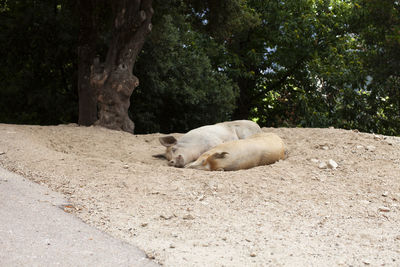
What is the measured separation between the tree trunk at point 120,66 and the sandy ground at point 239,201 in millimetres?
2210

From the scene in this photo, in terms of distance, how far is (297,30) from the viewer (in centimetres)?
1644

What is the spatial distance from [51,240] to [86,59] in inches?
Answer: 314

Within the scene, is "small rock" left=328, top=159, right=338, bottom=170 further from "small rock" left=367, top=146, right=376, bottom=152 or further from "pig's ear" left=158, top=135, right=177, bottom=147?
"pig's ear" left=158, top=135, right=177, bottom=147

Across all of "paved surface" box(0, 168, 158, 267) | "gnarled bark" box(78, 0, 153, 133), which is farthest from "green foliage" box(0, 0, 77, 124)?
"paved surface" box(0, 168, 158, 267)

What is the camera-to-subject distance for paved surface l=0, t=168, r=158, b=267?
3021 millimetres

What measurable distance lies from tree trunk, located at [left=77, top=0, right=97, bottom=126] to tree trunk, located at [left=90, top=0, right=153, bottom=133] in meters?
0.96

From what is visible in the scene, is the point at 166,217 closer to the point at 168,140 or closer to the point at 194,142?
the point at 194,142

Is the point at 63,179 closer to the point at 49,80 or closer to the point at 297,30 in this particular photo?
the point at 49,80

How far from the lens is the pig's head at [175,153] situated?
639 cm

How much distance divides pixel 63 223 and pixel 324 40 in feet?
50.9

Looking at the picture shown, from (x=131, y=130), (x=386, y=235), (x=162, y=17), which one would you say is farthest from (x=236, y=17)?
(x=386, y=235)

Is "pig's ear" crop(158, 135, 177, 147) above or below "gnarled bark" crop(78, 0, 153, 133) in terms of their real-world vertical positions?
below

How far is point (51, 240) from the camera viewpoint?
334 cm

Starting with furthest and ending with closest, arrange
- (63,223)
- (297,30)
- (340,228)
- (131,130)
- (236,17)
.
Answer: (297,30)
(236,17)
(131,130)
(340,228)
(63,223)
